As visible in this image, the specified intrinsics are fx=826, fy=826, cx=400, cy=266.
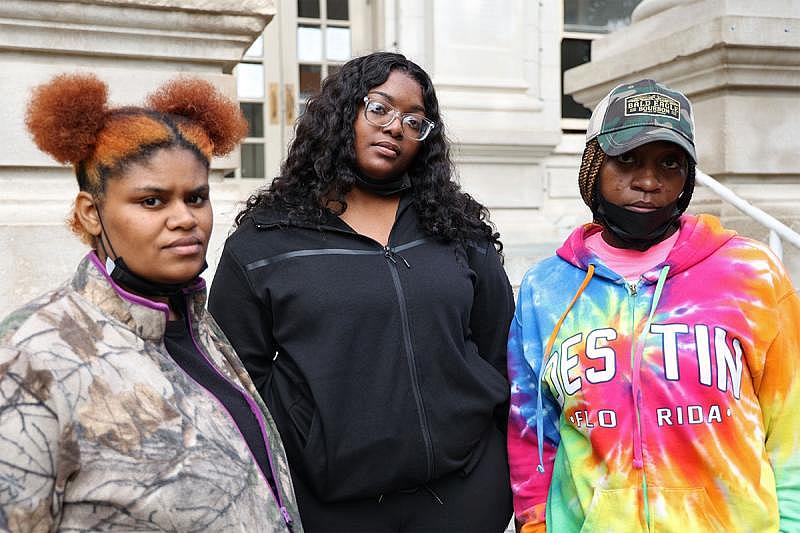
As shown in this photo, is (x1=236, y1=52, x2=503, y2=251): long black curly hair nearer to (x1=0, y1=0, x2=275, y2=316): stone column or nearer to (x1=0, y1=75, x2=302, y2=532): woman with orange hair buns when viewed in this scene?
(x1=0, y1=75, x2=302, y2=532): woman with orange hair buns

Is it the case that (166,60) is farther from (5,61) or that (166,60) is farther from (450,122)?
(450,122)

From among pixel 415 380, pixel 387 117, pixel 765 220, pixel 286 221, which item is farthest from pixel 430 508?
pixel 765 220

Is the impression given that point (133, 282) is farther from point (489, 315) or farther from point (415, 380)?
point (489, 315)

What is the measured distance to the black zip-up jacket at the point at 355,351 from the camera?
6.89 feet

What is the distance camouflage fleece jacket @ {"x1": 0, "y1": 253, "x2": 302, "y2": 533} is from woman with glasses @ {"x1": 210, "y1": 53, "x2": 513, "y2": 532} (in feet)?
1.49

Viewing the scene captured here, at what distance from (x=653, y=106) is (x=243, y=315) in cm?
116

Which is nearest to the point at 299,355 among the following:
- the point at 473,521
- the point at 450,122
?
the point at 473,521

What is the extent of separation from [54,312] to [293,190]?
39.2 inches

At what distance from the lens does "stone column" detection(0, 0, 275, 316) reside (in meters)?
3.12

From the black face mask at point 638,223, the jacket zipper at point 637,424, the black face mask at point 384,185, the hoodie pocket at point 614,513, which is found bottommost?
the hoodie pocket at point 614,513

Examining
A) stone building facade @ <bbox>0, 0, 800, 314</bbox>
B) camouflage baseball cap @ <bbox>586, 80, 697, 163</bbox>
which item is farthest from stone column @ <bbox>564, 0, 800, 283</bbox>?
camouflage baseball cap @ <bbox>586, 80, 697, 163</bbox>

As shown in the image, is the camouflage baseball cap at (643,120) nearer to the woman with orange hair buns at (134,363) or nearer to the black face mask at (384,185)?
the black face mask at (384,185)

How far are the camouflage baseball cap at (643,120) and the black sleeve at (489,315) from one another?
1.72ft

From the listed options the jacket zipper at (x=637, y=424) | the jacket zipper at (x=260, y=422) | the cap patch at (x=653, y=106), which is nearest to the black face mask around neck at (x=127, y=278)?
the jacket zipper at (x=260, y=422)
